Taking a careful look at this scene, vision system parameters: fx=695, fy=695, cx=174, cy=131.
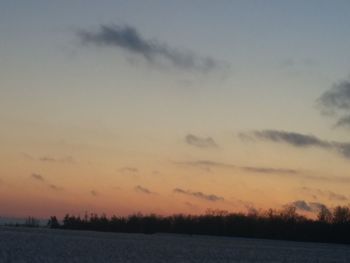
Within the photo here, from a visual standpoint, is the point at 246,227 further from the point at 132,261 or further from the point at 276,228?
the point at 132,261

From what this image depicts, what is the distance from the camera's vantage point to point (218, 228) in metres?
168

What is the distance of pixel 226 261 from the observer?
6238 cm

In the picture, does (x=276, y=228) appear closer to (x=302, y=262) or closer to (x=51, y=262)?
(x=302, y=262)

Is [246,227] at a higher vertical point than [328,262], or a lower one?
higher

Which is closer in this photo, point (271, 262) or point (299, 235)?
point (271, 262)

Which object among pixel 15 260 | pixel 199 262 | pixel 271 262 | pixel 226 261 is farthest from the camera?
pixel 271 262

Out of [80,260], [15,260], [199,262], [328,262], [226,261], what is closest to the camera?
[15,260]

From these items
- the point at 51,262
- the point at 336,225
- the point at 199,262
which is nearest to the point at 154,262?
the point at 199,262

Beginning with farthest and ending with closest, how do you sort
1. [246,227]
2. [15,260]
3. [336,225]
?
[246,227]
[336,225]
[15,260]

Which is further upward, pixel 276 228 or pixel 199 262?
pixel 276 228

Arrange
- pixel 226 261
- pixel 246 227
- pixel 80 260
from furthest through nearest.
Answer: pixel 246 227 < pixel 226 261 < pixel 80 260

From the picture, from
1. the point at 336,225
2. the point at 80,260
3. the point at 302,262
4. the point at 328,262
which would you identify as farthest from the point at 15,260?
the point at 336,225

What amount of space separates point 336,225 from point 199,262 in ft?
350

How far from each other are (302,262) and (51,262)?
3367cm
